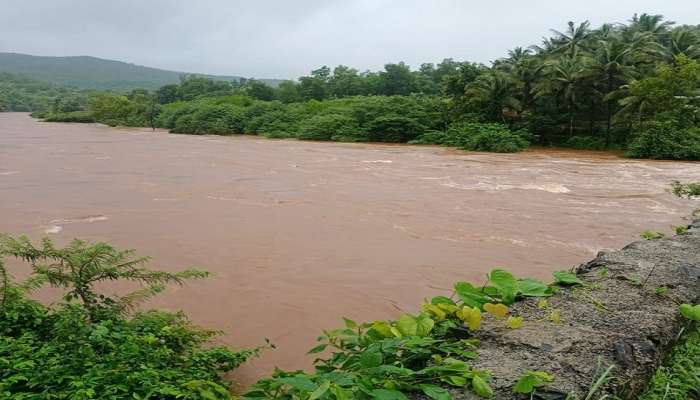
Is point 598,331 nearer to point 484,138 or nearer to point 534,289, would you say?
point 534,289

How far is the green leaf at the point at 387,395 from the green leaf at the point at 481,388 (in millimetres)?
264

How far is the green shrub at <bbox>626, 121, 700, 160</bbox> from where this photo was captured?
2225cm

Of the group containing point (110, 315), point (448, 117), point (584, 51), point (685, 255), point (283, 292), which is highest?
point (584, 51)

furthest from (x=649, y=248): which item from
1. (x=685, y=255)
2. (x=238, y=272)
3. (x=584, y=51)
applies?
(x=584, y=51)

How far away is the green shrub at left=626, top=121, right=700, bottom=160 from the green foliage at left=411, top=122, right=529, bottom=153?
510 centimetres

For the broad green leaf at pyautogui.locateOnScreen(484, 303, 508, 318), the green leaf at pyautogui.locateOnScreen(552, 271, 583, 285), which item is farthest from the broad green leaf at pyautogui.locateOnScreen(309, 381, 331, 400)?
the green leaf at pyautogui.locateOnScreen(552, 271, 583, 285)

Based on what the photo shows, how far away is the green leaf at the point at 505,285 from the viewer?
9.01 feet

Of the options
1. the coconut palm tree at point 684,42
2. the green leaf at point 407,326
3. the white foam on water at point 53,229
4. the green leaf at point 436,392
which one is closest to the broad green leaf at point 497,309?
the green leaf at point 407,326

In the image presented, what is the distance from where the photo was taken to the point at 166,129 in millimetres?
46406

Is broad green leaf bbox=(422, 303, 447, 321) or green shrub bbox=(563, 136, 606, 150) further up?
green shrub bbox=(563, 136, 606, 150)

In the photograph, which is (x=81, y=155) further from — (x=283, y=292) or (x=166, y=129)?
(x=166, y=129)

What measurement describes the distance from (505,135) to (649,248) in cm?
2298

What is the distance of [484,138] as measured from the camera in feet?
→ 85.7

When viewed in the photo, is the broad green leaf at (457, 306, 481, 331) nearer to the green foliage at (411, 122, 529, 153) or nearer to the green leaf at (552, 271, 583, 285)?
the green leaf at (552, 271, 583, 285)
